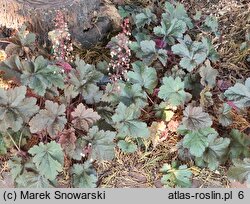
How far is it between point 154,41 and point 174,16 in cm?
24

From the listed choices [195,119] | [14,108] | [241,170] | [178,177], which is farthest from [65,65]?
[241,170]

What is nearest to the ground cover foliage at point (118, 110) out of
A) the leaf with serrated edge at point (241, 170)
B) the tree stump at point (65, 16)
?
the leaf with serrated edge at point (241, 170)

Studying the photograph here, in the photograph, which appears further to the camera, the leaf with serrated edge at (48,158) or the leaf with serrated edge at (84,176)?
the leaf with serrated edge at (84,176)

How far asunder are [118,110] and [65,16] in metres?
0.78

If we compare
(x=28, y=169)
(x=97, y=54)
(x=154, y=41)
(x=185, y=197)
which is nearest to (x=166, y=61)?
(x=154, y=41)

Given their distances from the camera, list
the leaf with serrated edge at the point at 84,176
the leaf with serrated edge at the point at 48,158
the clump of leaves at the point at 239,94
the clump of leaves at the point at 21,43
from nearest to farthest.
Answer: the leaf with serrated edge at the point at 48,158 < the leaf with serrated edge at the point at 84,176 < the clump of leaves at the point at 239,94 < the clump of leaves at the point at 21,43

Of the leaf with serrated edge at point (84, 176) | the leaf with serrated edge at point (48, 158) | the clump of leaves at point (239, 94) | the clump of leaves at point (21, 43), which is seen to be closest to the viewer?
the leaf with serrated edge at point (48, 158)

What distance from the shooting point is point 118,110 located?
2.79 meters

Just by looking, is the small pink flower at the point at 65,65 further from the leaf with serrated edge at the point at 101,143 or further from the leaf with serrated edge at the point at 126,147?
the leaf with serrated edge at the point at 126,147

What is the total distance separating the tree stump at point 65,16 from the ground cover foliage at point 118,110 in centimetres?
14

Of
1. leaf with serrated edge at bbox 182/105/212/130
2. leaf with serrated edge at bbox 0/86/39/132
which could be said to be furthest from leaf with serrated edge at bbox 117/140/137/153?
leaf with serrated edge at bbox 0/86/39/132

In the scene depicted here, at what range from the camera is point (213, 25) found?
3.45 meters

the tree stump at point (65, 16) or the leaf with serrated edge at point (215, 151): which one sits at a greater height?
the tree stump at point (65, 16)

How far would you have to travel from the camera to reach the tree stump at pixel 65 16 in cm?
302
